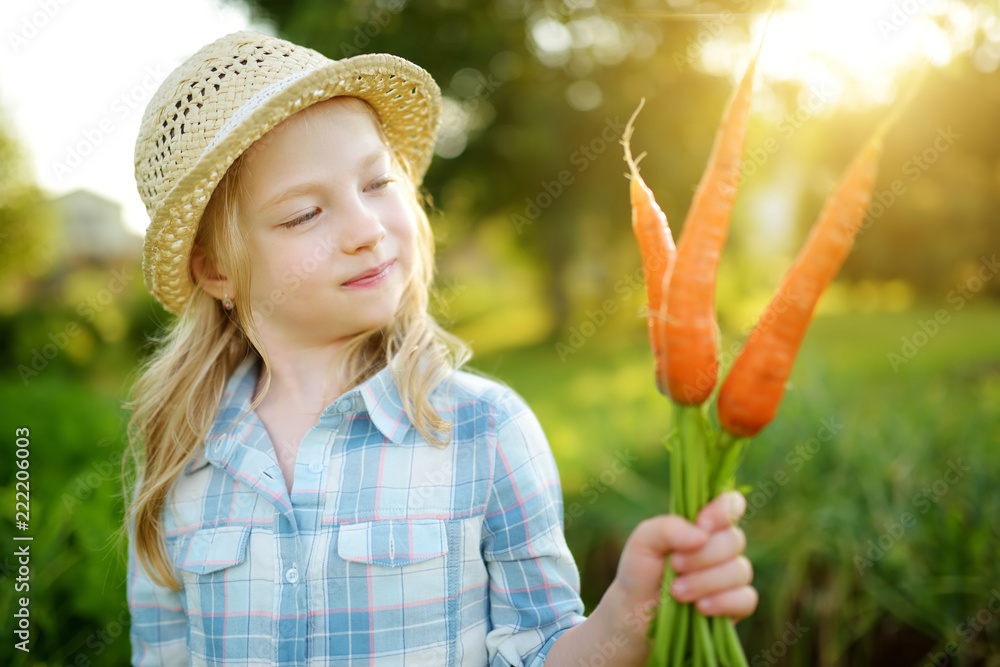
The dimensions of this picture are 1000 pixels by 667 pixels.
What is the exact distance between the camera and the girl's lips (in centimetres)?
166

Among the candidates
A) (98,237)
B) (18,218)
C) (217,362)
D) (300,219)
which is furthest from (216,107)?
(98,237)

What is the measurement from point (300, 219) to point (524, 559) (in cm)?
93

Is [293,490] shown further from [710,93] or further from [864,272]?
[864,272]

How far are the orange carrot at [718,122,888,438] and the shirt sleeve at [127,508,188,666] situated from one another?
156cm

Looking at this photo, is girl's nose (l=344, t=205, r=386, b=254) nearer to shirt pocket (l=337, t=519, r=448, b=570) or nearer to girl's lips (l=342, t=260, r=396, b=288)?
girl's lips (l=342, t=260, r=396, b=288)

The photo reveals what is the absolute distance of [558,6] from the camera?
9.52 m

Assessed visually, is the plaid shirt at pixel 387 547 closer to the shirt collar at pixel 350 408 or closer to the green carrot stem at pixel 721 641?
the shirt collar at pixel 350 408

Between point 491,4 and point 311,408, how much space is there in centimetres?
1070

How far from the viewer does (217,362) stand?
2.03m

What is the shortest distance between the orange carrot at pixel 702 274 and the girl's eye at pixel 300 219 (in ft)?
2.81

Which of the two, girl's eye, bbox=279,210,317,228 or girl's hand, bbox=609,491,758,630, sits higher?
girl's eye, bbox=279,210,317,228

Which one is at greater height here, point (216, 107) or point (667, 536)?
point (216, 107)

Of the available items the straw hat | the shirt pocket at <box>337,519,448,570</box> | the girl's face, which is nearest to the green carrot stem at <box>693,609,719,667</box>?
the shirt pocket at <box>337,519,448,570</box>

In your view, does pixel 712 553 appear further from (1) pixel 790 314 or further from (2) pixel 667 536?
(1) pixel 790 314
